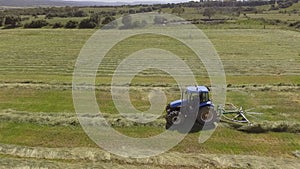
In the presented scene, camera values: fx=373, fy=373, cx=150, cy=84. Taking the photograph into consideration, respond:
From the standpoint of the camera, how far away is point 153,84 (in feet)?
82.3

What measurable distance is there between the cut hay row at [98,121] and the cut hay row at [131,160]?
2935 mm

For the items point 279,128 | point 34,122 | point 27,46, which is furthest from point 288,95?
point 27,46

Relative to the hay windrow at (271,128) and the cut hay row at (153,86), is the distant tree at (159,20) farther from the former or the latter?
the hay windrow at (271,128)

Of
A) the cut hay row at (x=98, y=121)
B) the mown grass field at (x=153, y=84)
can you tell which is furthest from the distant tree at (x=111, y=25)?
the cut hay row at (x=98, y=121)

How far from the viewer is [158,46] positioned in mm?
45969

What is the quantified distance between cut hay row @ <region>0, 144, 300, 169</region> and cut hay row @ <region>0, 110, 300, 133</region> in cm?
293

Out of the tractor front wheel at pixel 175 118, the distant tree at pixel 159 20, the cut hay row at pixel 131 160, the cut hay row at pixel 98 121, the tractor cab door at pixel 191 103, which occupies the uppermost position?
the distant tree at pixel 159 20

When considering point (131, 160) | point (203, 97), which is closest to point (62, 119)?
point (131, 160)

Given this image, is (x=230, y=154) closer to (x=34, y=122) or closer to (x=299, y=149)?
(x=299, y=149)

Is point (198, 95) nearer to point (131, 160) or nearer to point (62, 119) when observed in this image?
point (131, 160)

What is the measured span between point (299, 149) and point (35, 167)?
10.0 metres

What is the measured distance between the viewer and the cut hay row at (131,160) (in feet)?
43.4

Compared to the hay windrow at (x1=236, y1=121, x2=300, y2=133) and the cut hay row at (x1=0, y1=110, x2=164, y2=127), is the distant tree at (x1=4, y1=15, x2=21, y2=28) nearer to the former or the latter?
the cut hay row at (x1=0, y1=110, x2=164, y2=127)


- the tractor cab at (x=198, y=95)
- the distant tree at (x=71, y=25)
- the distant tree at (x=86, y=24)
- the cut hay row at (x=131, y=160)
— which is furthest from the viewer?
the distant tree at (x=71, y=25)
